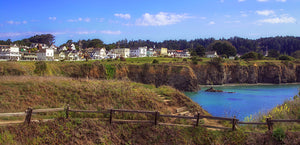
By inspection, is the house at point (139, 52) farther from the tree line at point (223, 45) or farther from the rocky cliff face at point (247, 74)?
the rocky cliff face at point (247, 74)

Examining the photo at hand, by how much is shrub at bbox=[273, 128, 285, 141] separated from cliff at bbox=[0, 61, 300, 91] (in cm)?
3153

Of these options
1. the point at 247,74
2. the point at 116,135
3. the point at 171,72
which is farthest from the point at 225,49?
the point at 116,135

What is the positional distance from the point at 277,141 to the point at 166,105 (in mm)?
6650

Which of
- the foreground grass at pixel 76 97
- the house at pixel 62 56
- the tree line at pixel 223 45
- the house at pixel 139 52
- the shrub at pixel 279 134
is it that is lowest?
the shrub at pixel 279 134

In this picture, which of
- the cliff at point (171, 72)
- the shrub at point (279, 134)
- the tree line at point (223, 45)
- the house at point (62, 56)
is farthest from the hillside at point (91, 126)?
the tree line at point (223, 45)

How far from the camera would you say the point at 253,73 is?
68.9m

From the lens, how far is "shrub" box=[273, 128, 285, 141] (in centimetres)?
984

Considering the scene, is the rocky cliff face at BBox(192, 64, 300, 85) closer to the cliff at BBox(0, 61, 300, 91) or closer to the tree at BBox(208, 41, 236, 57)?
the cliff at BBox(0, 61, 300, 91)

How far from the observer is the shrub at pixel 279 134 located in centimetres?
984

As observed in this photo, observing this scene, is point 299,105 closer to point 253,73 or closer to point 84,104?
point 84,104

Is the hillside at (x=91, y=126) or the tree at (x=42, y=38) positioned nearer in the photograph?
the hillside at (x=91, y=126)

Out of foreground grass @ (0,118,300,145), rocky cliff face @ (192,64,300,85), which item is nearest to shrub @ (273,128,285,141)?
foreground grass @ (0,118,300,145)

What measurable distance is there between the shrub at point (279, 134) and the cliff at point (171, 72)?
103 ft

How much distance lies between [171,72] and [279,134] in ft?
147
